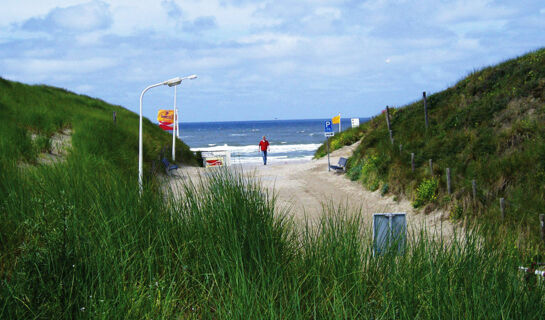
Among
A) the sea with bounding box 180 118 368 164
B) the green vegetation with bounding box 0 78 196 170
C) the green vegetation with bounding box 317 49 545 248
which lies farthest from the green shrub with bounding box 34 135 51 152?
the green vegetation with bounding box 317 49 545 248

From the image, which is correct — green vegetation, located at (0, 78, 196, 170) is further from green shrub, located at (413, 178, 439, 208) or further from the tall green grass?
green shrub, located at (413, 178, 439, 208)

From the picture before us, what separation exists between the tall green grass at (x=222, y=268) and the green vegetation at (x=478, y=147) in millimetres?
5931

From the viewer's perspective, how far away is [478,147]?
648 inches

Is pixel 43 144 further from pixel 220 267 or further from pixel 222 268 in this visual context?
pixel 222 268

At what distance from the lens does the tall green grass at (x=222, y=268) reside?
4266 mm

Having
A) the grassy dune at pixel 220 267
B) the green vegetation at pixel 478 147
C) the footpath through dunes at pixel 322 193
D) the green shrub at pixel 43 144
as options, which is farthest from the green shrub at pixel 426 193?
the green shrub at pixel 43 144

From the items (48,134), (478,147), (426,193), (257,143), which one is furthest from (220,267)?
(257,143)

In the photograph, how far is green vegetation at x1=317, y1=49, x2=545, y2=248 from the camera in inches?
516

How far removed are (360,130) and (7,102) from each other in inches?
806

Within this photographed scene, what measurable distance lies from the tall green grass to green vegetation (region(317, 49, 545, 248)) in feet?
19.5

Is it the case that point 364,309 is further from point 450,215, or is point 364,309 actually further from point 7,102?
point 7,102

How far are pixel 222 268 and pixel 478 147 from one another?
13672mm

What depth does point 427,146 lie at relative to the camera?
18.7 metres

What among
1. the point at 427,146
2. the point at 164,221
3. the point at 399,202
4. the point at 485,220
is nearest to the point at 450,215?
the point at 399,202
